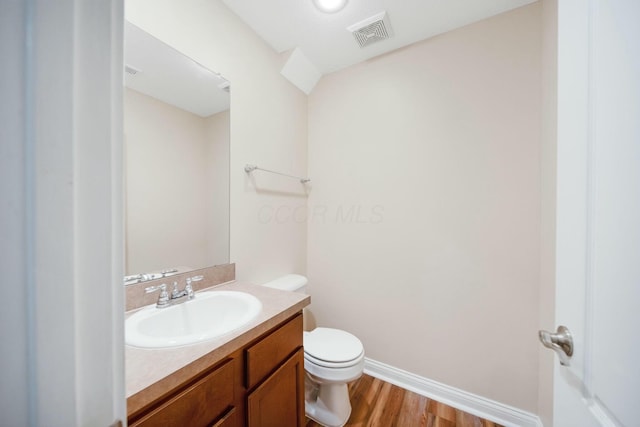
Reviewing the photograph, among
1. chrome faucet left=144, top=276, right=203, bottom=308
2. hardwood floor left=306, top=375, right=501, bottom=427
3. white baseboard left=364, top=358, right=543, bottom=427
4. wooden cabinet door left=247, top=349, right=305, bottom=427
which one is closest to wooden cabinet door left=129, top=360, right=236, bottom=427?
wooden cabinet door left=247, top=349, right=305, bottom=427

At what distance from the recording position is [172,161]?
114 cm

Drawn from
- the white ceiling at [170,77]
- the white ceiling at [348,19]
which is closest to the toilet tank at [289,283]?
the white ceiling at [170,77]

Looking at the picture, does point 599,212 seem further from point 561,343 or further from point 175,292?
point 175,292

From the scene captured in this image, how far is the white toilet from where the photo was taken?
1258mm

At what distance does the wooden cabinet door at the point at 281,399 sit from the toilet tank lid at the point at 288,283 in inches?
21.9

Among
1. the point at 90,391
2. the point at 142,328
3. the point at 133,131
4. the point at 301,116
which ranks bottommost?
the point at 142,328

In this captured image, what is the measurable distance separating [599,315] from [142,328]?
4.31ft

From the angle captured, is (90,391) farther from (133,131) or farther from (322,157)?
(322,157)

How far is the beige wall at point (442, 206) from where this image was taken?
1307 millimetres

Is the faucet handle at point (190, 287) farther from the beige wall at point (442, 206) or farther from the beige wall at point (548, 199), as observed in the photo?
the beige wall at point (548, 199)

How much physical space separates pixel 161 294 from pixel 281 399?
668 millimetres

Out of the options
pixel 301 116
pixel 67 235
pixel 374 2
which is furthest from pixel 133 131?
pixel 374 2

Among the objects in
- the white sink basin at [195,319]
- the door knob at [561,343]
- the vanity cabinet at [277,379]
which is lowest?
the vanity cabinet at [277,379]

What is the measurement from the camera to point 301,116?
198cm
